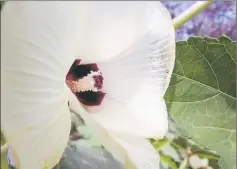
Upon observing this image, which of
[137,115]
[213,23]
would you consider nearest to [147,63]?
[137,115]

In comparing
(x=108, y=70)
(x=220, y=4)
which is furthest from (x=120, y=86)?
(x=220, y=4)

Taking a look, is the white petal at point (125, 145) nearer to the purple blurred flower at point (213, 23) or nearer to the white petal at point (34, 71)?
the white petal at point (34, 71)

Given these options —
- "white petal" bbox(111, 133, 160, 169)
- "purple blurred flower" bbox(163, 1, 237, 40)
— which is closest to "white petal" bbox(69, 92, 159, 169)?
"white petal" bbox(111, 133, 160, 169)

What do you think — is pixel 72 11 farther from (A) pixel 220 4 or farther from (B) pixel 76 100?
(A) pixel 220 4

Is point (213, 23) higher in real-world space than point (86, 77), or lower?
lower

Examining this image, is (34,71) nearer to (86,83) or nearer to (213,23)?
(86,83)

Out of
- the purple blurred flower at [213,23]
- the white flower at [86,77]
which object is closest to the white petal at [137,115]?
the white flower at [86,77]

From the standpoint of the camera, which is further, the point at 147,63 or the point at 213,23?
the point at 213,23
